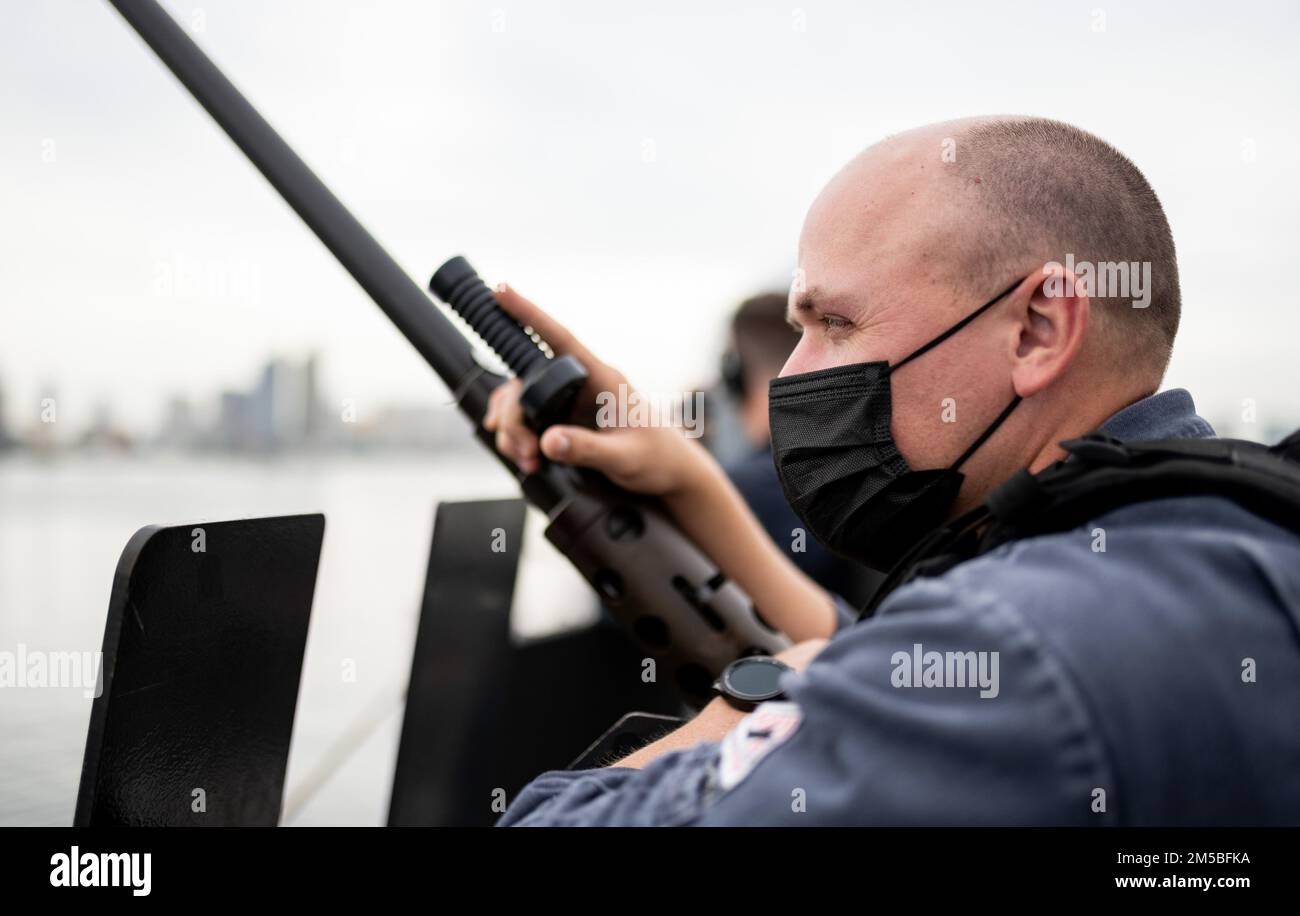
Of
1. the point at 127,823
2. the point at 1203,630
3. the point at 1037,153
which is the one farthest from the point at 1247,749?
the point at 127,823

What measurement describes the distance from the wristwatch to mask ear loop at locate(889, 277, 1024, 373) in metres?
0.47

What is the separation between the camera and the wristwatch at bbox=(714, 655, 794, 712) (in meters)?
1.32

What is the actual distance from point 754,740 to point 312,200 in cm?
132

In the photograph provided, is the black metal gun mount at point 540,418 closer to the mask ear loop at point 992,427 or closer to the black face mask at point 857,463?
the black face mask at point 857,463

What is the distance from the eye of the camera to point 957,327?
133cm

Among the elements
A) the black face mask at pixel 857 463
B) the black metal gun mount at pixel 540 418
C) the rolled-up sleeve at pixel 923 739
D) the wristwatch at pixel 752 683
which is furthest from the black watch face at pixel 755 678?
the black metal gun mount at pixel 540 418

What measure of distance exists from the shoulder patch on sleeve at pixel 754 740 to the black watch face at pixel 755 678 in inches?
10.7

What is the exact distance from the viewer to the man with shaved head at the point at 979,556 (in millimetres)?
814

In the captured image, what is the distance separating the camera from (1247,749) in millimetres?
832

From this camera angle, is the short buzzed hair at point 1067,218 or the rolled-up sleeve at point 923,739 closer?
the rolled-up sleeve at point 923,739

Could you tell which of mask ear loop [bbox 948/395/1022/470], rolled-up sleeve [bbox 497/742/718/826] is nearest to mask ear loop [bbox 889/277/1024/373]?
mask ear loop [bbox 948/395/1022/470]

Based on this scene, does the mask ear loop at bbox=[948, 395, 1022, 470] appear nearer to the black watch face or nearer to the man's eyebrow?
the man's eyebrow
